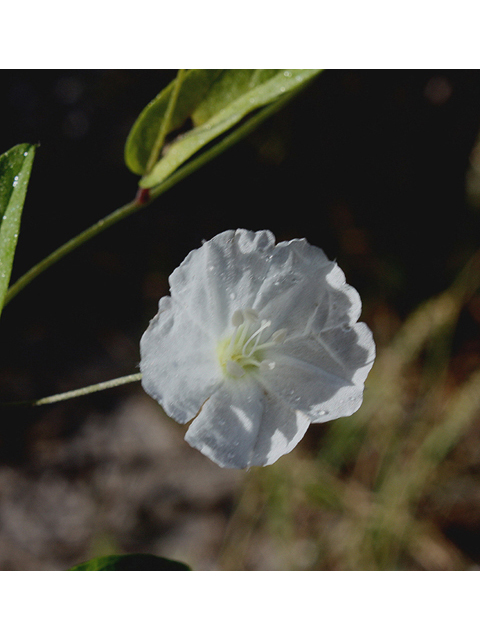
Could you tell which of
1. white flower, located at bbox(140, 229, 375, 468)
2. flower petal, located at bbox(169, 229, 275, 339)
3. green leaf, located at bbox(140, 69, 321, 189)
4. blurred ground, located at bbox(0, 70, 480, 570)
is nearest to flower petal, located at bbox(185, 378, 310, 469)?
white flower, located at bbox(140, 229, 375, 468)

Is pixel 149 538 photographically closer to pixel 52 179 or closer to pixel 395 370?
pixel 395 370

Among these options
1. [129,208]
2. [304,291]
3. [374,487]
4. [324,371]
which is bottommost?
[374,487]

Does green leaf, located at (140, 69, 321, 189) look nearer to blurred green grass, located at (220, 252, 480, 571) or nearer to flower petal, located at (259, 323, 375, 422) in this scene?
flower petal, located at (259, 323, 375, 422)

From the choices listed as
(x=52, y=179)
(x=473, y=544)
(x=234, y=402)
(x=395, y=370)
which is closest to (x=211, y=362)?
(x=234, y=402)

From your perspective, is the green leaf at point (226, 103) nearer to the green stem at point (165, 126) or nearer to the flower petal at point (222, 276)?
the green stem at point (165, 126)

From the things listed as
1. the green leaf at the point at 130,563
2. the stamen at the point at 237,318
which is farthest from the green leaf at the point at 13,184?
the green leaf at the point at 130,563

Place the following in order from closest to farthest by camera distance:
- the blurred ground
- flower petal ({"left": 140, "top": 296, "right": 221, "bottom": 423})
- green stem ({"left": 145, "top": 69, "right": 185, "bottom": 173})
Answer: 1. flower petal ({"left": 140, "top": 296, "right": 221, "bottom": 423})
2. green stem ({"left": 145, "top": 69, "right": 185, "bottom": 173})
3. the blurred ground

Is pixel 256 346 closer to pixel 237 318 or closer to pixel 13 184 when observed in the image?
pixel 237 318

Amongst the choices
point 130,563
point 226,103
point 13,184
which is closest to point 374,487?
point 130,563
